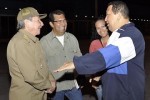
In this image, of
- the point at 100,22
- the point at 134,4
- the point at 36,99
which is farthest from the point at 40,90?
the point at 134,4

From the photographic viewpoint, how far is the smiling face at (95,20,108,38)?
5383 millimetres

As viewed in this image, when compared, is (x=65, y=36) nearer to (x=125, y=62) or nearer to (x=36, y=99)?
(x=36, y=99)

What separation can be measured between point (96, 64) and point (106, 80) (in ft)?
1.42

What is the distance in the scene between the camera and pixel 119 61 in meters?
3.14

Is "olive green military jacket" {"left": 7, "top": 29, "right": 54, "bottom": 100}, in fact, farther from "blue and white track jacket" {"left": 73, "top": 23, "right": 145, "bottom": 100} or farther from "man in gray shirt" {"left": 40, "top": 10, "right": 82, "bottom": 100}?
"blue and white track jacket" {"left": 73, "top": 23, "right": 145, "bottom": 100}

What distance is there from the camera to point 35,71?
400cm

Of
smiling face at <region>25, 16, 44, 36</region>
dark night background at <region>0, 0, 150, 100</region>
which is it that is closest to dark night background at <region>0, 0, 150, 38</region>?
dark night background at <region>0, 0, 150, 100</region>

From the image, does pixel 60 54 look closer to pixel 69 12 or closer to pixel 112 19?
pixel 112 19

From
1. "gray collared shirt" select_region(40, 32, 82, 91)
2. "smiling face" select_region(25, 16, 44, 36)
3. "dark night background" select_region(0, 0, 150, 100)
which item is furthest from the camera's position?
"dark night background" select_region(0, 0, 150, 100)

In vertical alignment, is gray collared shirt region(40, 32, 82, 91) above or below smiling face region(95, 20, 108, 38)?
below

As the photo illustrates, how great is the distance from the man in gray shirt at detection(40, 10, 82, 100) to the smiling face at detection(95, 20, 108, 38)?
46cm

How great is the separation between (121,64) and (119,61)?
0.14 metres

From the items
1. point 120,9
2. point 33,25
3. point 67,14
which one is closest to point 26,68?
point 33,25

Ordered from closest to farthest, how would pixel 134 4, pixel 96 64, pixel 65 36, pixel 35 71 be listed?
pixel 96 64 → pixel 35 71 → pixel 65 36 → pixel 134 4
